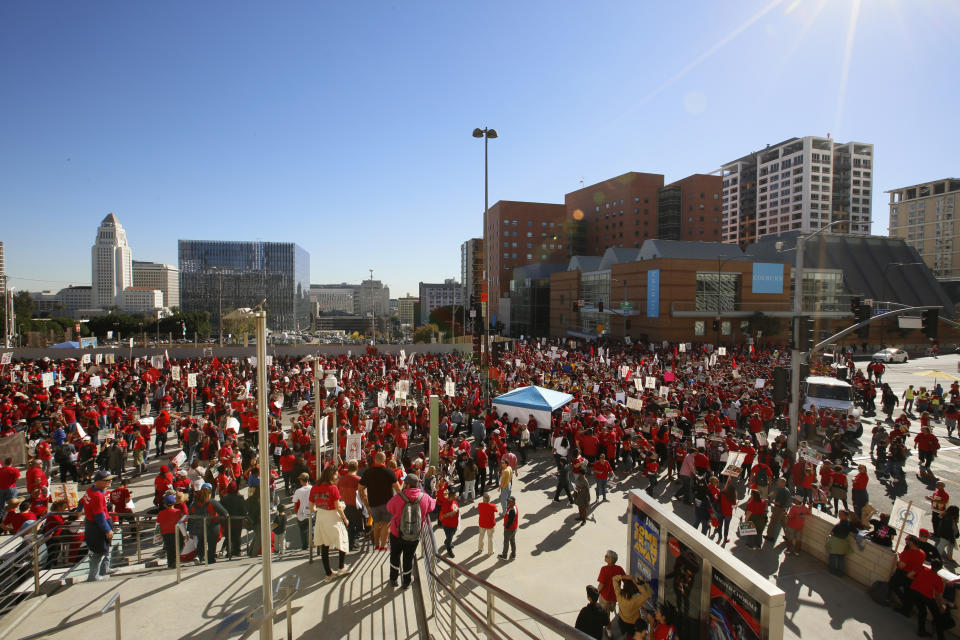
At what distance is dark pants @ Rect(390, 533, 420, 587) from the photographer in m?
6.94

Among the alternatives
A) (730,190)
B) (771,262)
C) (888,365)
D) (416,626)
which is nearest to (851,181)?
(730,190)

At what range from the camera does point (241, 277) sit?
146m

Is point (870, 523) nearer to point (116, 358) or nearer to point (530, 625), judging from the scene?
point (530, 625)

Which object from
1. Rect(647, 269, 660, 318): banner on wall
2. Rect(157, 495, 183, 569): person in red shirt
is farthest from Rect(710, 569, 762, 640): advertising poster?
Rect(647, 269, 660, 318): banner on wall

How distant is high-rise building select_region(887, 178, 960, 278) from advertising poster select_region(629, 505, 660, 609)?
12471cm

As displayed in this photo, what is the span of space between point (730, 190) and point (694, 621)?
152956 mm

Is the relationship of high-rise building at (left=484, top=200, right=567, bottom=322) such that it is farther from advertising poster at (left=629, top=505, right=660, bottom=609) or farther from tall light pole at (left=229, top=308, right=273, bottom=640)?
tall light pole at (left=229, top=308, right=273, bottom=640)

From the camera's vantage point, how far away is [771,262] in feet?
169

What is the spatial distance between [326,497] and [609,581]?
4.09 m

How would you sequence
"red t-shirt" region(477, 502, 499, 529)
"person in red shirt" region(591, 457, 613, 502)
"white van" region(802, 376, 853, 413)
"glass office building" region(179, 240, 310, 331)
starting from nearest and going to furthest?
"red t-shirt" region(477, 502, 499, 529) → "person in red shirt" region(591, 457, 613, 502) → "white van" region(802, 376, 853, 413) → "glass office building" region(179, 240, 310, 331)

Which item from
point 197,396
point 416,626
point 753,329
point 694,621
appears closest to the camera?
point 694,621

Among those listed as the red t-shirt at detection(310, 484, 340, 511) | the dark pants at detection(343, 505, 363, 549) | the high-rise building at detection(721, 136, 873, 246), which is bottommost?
the dark pants at detection(343, 505, 363, 549)

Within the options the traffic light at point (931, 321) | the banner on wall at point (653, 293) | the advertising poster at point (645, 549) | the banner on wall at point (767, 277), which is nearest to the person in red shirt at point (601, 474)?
the advertising poster at point (645, 549)

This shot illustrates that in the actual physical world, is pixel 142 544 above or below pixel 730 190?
below
